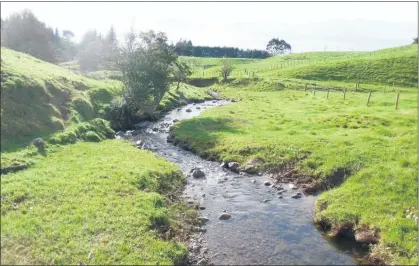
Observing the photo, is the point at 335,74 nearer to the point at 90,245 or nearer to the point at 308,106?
the point at 308,106

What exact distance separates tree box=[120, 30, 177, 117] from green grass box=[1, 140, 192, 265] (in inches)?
911

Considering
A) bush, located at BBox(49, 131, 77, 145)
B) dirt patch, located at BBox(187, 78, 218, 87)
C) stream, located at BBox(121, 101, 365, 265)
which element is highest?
bush, located at BBox(49, 131, 77, 145)

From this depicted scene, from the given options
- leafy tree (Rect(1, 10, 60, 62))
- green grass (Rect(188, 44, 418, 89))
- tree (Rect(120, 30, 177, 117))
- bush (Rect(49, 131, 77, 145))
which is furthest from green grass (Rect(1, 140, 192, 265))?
green grass (Rect(188, 44, 418, 89))

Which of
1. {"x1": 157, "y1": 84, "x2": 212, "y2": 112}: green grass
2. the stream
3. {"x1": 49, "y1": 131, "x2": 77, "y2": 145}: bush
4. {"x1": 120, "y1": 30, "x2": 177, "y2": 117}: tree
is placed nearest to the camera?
the stream

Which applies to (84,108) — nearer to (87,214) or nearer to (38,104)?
(38,104)

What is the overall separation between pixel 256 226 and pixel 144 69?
34.4 meters

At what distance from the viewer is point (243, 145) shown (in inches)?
1361

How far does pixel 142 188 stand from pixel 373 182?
52.0ft

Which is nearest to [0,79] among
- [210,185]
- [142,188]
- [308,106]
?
[142,188]

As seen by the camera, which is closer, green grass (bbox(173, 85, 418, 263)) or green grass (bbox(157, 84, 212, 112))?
green grass (bbox(173, 85, 418, 263))

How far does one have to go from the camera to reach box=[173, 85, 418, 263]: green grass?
2061 centimetres

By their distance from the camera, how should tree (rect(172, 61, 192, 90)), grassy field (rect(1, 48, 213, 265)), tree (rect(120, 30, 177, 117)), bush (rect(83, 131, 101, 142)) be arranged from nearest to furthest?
grassy field (rect(1, 48, 213, 265)) → bush (rect(83, 131, 101, 142)) → tree (rect(120, 30, 177, 117)) → tree (rect(172, 61, 192, 90))

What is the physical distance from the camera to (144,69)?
49.4 metres

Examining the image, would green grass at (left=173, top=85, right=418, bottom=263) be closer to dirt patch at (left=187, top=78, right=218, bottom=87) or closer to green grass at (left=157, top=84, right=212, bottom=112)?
green grass at (left=157, top=84, right=212, bottom=112)
